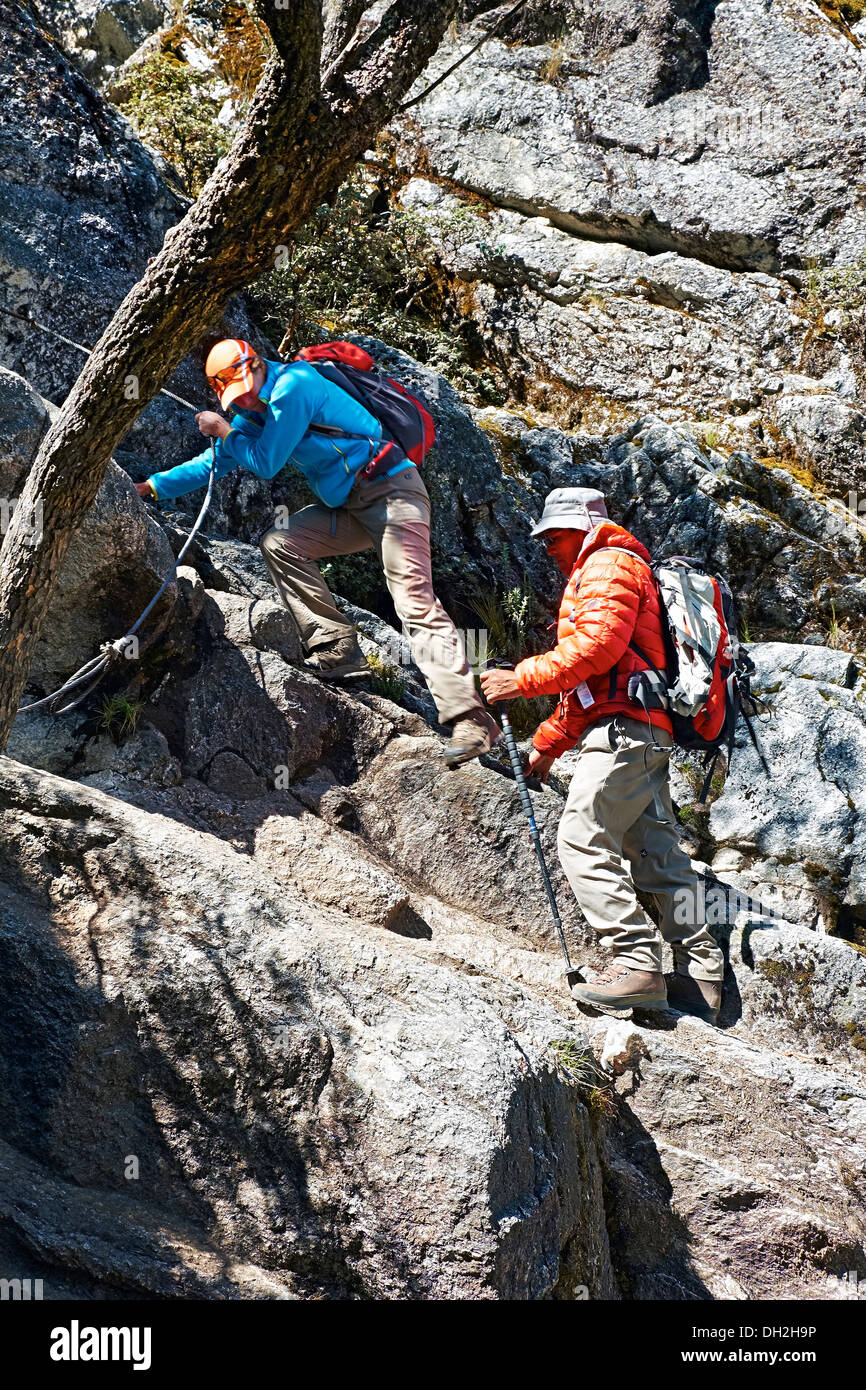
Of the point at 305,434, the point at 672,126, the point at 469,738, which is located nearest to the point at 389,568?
the point at 305,434

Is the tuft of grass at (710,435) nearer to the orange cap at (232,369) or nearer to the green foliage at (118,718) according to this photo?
the orange cap at (232,369)

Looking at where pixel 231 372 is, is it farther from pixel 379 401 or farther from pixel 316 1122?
pixel 316 1122

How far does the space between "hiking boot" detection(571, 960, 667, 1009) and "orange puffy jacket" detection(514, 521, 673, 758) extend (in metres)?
1.52

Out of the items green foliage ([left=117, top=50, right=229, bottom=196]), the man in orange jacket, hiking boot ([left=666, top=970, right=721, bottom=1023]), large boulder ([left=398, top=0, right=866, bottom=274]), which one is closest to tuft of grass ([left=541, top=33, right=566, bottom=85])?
large boulder ([left=398, top=0, right=866, bottom=274])

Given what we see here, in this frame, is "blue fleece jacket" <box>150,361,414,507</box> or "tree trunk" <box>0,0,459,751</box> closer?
"tree trunk" <box>0,0,459,751</box>

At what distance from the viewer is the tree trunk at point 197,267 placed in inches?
194

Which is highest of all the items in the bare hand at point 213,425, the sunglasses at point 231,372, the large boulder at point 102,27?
the large boulder at point 102,27

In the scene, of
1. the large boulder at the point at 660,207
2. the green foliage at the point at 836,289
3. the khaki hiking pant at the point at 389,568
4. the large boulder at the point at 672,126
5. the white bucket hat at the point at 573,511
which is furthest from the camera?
the large boulder at the point at 672,126

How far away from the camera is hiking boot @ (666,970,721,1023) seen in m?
7.09

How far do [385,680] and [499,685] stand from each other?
7.00ft

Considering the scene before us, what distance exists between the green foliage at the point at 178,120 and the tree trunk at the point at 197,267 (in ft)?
25.1

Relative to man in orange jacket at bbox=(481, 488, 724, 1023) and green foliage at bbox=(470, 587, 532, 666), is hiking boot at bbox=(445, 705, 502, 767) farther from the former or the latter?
green foliage at bbox=(470, 587, 532, 666)

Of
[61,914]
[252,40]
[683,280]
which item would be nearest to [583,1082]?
[61,914]

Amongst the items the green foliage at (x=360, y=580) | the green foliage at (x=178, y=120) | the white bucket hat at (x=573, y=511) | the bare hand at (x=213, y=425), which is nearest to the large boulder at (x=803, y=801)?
the white bucket hat at (x=573, y=511)
